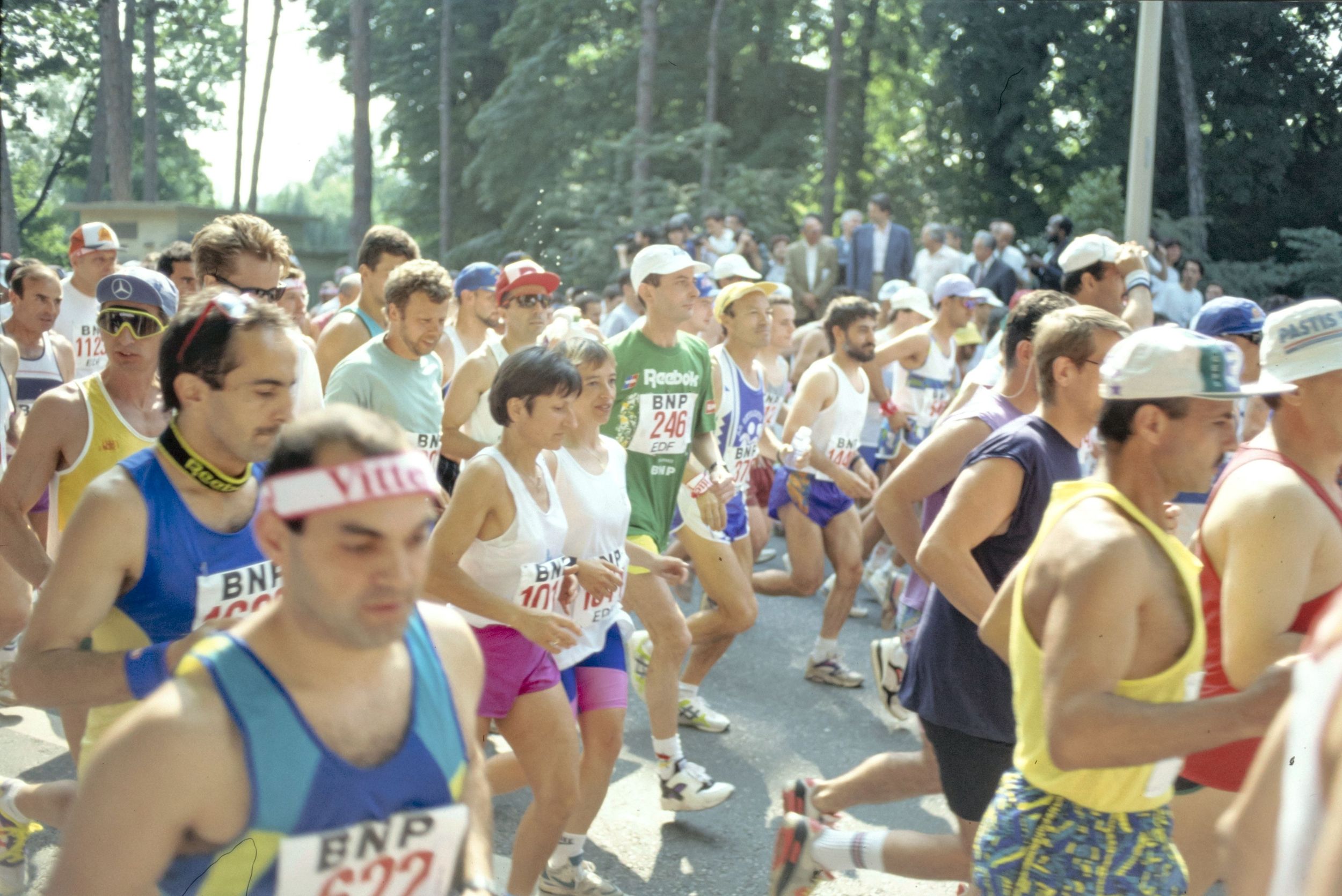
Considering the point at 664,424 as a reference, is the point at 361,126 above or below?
above

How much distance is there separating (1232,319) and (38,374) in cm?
635

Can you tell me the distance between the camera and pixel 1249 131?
22828 millimetres

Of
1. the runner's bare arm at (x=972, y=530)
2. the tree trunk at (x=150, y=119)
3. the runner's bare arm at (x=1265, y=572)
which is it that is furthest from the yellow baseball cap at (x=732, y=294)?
the tree trunk at (x=150, y=119)

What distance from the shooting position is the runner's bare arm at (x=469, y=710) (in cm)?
226

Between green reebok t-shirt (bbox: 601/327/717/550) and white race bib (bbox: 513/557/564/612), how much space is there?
4.94 ft

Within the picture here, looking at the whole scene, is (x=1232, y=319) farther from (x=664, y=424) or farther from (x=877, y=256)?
(x=877, y=256)

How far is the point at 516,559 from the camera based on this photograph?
13.9 ft

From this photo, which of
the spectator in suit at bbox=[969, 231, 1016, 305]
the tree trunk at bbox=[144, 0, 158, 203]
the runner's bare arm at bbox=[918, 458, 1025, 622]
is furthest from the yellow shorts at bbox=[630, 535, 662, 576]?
the tree trunk at bbox=[144, 0, 158, 203]

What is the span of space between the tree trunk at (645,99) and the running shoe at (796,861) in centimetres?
2120

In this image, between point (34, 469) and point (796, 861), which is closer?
point (34, 469)

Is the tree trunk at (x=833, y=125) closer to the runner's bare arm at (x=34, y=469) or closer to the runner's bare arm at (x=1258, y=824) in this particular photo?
the runner's bare arm at (x=34, y=469)

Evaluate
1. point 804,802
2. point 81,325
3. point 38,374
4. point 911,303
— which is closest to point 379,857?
point 804,802

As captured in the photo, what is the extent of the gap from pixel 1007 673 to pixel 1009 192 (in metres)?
21.9

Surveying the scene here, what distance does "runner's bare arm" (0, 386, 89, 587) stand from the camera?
12.6 feet
